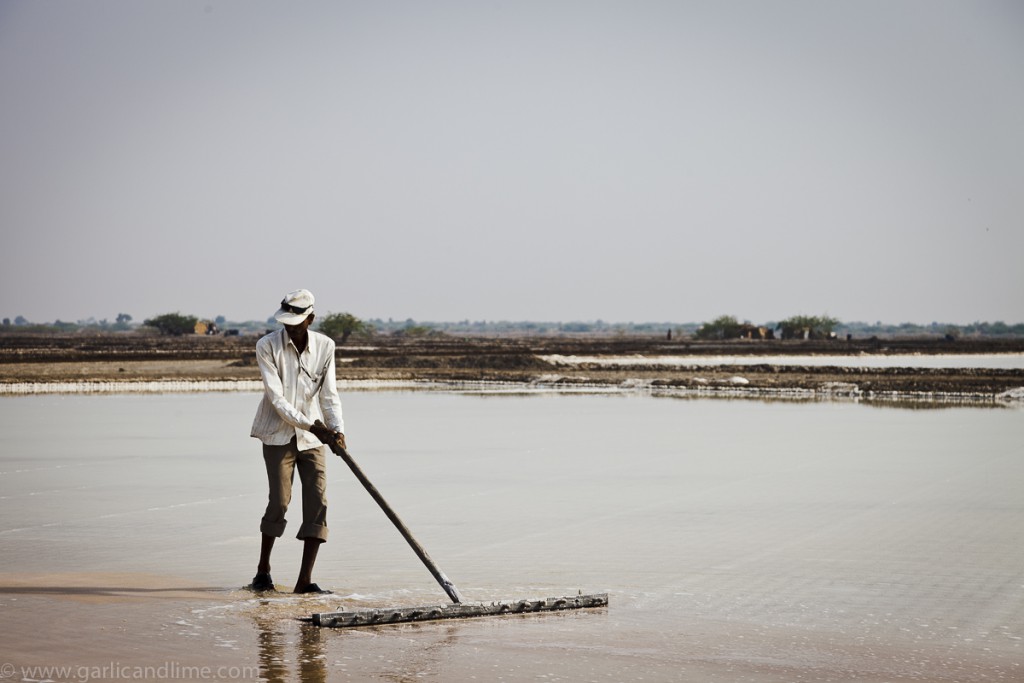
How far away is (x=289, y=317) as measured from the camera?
6777mm

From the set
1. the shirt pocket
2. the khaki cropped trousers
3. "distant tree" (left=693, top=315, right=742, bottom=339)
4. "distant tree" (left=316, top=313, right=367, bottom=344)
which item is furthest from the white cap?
"distant tree" (left=693, top=315, right=742, bottom=339)

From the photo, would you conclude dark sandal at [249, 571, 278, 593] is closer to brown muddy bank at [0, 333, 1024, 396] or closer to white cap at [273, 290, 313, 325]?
white cap at [273, 290, 313, 325]

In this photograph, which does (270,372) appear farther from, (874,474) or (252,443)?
(252,443)

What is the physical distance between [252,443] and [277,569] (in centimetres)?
840

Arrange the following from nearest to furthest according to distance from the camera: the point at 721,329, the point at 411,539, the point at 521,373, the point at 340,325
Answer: the point at 411,539
the point at 521,373
the point at 340,325
the point at 721,329

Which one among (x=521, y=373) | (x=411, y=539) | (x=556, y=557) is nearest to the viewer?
(x=411, y=539)

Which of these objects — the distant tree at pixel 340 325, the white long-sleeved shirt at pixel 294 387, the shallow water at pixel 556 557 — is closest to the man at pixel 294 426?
the white long-sleeved shirt at pixel 294 387

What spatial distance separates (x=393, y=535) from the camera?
8.95 meters

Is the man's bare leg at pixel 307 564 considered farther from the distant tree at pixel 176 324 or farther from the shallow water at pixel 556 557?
the distant tree at pixel 176 324

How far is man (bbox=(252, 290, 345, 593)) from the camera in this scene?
6.82 metres

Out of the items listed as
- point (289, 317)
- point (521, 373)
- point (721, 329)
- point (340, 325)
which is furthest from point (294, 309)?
Answer: point (721, 329)

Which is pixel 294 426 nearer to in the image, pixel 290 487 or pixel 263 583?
pixel 290 487

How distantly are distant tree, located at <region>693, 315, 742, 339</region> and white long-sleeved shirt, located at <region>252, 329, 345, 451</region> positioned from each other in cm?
10867

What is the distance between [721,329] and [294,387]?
112m
